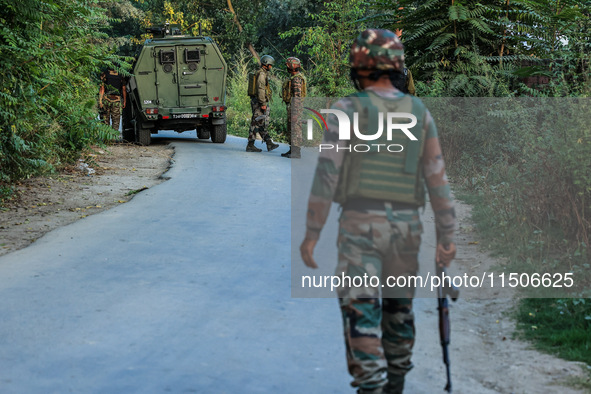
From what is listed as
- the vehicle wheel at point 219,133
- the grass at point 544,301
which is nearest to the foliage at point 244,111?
the vehicle wheel at point 219,133

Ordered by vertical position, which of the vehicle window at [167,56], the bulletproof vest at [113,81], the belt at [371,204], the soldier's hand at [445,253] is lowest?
the soldier's hand at [445,253]

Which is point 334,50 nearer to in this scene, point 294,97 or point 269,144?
point 269,144

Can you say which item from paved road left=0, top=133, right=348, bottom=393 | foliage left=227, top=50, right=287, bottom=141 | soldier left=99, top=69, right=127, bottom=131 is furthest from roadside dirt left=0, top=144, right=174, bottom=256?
foliage left=227, top=50, right=287, bottom=141

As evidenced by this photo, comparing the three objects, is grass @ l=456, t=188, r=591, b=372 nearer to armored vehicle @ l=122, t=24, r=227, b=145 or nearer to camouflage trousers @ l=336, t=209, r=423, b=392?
camouflage trousers @ l=336, t=209, r=423, b=392

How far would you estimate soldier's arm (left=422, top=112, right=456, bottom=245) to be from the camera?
3.71 meters

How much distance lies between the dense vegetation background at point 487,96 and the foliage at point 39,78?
24 mm

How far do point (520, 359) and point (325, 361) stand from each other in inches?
48.5

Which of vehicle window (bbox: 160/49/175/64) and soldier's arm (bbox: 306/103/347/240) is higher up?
vehicle window (bbox: 160/49/175/64)

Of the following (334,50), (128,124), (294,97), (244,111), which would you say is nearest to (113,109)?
(128,124)

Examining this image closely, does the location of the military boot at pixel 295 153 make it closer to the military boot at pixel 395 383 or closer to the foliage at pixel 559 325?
the foliage at pixel 559 325

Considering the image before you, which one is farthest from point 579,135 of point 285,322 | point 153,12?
point 153,12

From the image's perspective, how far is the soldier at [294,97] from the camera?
46.3 ft

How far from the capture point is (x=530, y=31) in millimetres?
12320

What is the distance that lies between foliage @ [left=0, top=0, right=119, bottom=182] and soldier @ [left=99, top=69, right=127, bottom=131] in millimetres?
5545
